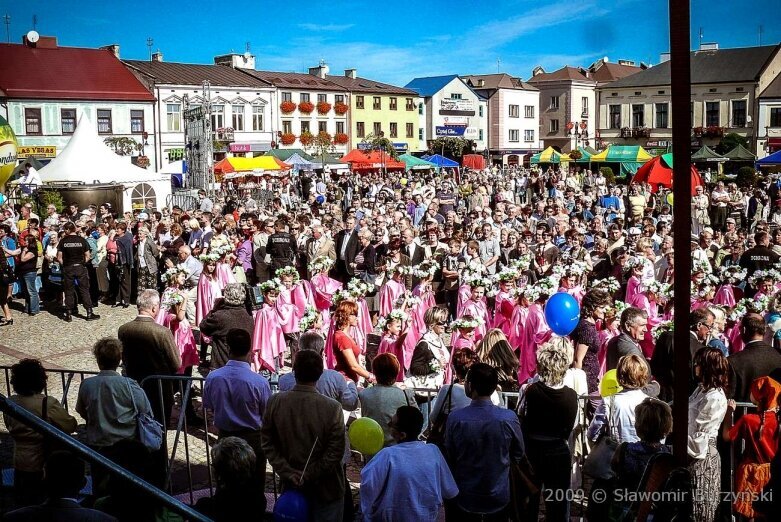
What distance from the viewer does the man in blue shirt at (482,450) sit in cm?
484

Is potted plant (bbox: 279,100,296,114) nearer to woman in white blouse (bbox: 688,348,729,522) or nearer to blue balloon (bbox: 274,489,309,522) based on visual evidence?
woman in white blouse (bbox: 688,348,729,522)

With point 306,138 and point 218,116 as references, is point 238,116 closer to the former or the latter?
point 218,116

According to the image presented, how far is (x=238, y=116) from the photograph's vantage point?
55062 millimetres

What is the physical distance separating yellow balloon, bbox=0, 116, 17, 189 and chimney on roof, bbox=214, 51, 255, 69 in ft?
163

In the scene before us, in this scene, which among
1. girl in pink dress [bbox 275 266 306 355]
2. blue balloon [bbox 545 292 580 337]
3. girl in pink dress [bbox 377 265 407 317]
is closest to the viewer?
blue balloon [bbox 545 292 580 337]

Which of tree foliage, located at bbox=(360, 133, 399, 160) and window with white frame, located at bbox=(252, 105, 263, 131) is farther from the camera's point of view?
window with white frame, located at bbox=(252, 105, 263, 131)

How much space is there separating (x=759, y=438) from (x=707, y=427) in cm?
40

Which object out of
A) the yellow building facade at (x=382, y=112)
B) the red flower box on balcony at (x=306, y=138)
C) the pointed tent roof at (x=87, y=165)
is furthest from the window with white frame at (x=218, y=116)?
the pointed tent roof at (x=87, y=165)

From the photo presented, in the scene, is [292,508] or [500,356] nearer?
[292,508]

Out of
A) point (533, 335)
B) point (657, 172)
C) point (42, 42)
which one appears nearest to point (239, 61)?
point (42, 42)

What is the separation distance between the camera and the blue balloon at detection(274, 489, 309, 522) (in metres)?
4.65

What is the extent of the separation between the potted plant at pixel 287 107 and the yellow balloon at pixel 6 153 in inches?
1838

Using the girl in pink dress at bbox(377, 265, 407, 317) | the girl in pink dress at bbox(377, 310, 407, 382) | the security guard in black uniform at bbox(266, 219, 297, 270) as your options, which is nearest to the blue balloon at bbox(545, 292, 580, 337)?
the girl in pink dress at bbox(377, 310, 407, 382)

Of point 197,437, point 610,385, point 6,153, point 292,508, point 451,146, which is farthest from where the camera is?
point 451,146
